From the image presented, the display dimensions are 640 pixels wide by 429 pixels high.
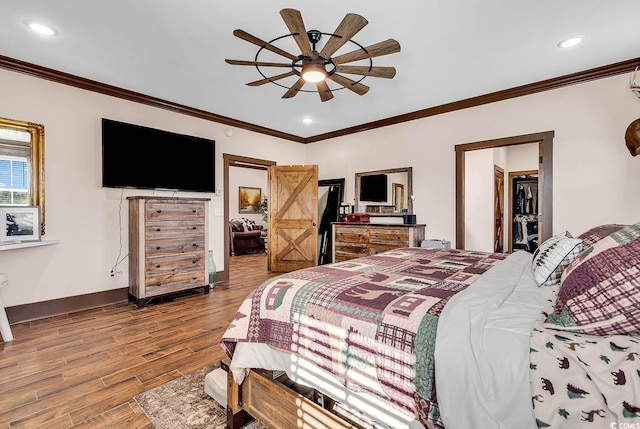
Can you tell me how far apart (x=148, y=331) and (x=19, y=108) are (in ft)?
8.88

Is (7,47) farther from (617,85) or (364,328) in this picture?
(617,85)

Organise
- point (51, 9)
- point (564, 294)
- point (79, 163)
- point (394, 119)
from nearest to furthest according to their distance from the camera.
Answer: point (564, 294) → point (51, 9) → point (79, 163) → point (394, 119)

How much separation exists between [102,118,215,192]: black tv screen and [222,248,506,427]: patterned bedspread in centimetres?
314

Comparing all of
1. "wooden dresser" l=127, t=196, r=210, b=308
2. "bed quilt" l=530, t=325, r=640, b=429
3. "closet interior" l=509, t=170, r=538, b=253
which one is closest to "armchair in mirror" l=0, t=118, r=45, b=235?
"wooden dresser" l=127, t=196, r=210, b=308

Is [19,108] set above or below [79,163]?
above

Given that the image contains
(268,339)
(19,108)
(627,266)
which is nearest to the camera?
(627,266)

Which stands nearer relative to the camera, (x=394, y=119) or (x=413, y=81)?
(x=413, y=81)

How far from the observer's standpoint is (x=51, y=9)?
223cm

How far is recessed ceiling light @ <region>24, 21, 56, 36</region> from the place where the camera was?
2.40 meters

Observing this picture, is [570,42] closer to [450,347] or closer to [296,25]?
[296,25]

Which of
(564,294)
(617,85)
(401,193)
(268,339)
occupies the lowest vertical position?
(268,339)

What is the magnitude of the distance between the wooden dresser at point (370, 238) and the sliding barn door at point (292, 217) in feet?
1.93

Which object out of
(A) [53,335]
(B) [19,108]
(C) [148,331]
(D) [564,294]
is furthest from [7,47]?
(D) [564,294]

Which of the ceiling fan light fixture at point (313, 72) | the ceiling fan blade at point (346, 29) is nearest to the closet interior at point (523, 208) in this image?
the ceiling fan light fixture at point (313, 72)
